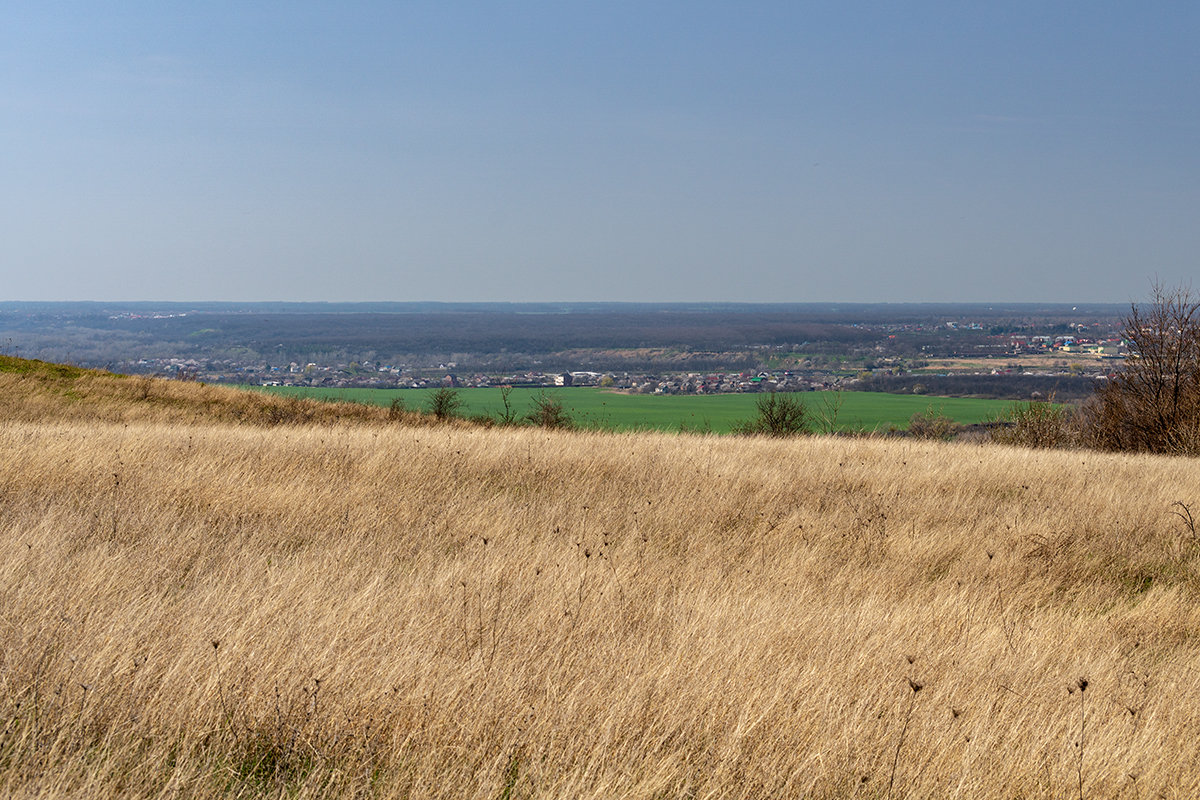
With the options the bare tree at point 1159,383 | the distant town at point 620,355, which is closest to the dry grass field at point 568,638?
the bare tree at point 1159,383

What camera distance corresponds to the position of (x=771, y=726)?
12.4 feet

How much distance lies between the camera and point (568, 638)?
4.61 metres

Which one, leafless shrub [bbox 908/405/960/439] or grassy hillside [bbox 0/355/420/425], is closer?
grassy hillside [bbox 0/355/420/425]

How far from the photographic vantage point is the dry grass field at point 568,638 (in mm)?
3365

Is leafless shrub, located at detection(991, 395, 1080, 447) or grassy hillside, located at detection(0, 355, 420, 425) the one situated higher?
grassy hillside, located at detection(0, 355, 420, 425)

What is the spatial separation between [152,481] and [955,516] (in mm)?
8097

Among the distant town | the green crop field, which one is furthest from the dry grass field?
the green crop field

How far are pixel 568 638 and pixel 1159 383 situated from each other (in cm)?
2212

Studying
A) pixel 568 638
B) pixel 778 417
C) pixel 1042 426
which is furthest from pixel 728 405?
pixel 568 638

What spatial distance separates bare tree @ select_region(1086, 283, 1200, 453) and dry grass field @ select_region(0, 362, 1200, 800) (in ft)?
→ 45.6

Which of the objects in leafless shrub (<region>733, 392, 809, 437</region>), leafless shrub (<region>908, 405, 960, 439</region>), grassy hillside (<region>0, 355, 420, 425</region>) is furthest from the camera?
leafless shrub (<region>733, 392, 809, 437</region>)

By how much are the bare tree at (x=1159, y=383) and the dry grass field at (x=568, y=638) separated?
13896mm

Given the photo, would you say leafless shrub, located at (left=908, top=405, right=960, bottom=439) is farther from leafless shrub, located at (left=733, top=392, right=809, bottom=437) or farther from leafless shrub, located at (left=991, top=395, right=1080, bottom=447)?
leafless shrub, located at (left=733, top=392, right=809, bottom=437)

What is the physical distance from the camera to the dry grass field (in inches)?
132
